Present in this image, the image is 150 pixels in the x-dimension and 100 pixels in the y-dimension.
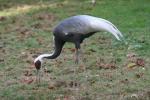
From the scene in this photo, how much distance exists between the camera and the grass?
332 inches

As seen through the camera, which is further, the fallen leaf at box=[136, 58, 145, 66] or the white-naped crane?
the fallen leaf at box=[136, 58, 145, 66]

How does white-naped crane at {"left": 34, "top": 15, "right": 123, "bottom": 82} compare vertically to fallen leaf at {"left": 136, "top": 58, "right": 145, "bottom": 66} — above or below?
above

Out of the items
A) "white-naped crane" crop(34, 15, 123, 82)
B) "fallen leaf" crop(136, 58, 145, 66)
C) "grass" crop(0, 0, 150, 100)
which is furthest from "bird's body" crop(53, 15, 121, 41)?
"fallen leaf" crop(136, 58, 145, 66)

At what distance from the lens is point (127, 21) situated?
49.6 feet

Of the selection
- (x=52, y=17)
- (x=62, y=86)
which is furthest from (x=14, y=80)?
(x=52, y=17)

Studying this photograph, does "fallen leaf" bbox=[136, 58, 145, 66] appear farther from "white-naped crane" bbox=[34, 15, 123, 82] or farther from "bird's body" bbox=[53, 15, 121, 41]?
"bird's body" bbox=[53, 15, 121, 41]

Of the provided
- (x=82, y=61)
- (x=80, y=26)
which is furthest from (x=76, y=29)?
(x=82, y=61)

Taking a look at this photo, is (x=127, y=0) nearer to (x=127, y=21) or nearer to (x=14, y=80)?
(x=127, y=21)

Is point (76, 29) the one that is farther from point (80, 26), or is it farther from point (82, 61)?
point (82, 61)

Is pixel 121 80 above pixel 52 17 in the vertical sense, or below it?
below

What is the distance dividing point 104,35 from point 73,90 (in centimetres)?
500

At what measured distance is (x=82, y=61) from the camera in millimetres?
10383

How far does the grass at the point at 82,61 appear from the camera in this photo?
8.43 meters

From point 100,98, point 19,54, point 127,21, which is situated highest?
point 127,21
